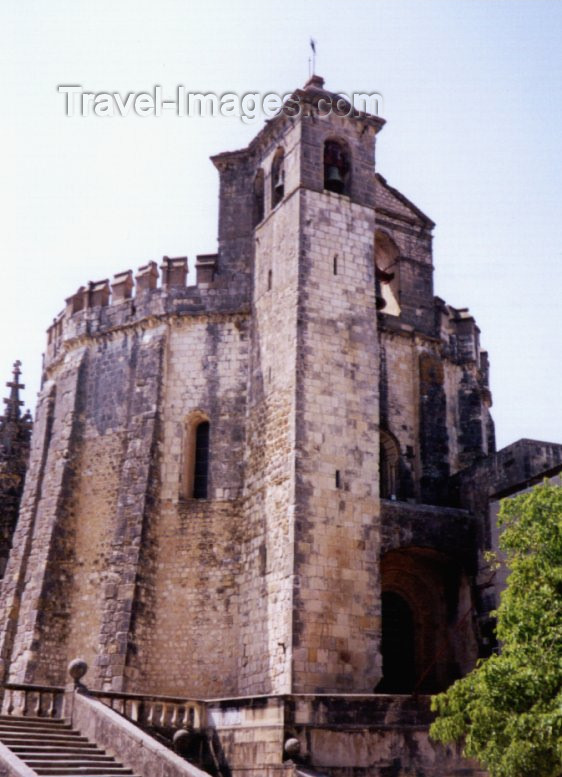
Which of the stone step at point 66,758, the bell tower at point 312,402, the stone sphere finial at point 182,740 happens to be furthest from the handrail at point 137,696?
the bell tower at point 312,402

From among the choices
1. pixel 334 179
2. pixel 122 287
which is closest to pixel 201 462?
pixel 122 287

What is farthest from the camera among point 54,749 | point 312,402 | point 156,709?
point 312,402

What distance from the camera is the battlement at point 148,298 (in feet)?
71.4

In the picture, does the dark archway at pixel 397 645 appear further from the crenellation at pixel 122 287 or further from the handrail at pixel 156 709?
the crenellation at pixel 122 287

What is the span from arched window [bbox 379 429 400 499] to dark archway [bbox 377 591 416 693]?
7.40 feet

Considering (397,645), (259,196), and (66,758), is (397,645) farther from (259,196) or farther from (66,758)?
(259,196)

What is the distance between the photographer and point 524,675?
1148cm

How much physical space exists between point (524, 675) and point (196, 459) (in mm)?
10716

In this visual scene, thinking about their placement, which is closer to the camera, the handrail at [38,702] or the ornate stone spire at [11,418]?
the handrail at [38,702]

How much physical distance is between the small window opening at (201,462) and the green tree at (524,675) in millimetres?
8628

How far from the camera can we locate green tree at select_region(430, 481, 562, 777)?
37.3ft

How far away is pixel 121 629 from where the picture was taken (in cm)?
1864

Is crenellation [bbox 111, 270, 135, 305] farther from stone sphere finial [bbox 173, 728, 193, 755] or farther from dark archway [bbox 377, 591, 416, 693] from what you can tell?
stone sphere finial [bbox 173, 728, 193, 755]

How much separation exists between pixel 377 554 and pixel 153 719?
5298 mm
